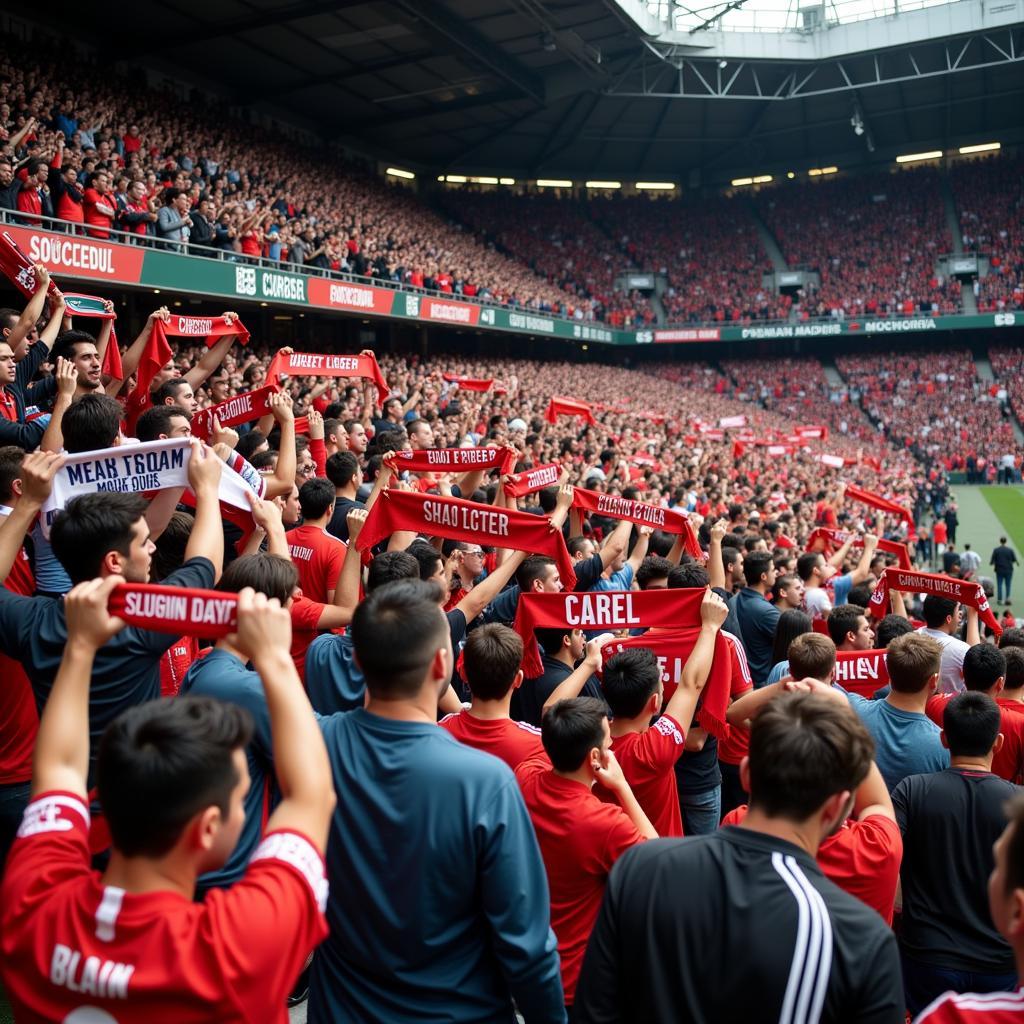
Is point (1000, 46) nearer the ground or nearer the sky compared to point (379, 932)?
nearer the sky

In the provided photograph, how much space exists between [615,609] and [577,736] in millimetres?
1635

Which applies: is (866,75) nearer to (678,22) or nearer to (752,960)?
(678,22)

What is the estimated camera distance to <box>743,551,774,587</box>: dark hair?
290 inches

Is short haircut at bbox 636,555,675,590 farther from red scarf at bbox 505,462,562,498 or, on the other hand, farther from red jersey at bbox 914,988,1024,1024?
red jersey at bbox 914,988,1024,1024

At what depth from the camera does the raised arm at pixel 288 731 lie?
6.31 ft

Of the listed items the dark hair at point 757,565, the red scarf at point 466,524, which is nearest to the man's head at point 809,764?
the red scarf at point 466,524

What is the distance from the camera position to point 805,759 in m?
2.21

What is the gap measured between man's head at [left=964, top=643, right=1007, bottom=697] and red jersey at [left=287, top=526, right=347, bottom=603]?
3542 mm

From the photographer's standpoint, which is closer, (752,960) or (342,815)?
(752,960)

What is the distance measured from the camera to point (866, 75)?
38125mm

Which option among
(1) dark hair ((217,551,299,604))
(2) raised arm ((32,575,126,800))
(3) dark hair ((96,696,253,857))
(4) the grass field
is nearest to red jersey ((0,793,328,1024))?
(3) dark hair ((96,696,253,857))

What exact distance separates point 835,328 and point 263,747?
45850mm

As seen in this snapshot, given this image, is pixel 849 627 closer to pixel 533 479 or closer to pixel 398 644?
pixel 533 479

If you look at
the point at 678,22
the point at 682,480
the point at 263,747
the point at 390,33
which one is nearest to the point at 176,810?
the point at 263,747
